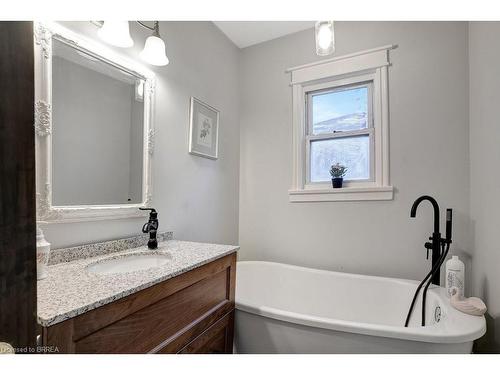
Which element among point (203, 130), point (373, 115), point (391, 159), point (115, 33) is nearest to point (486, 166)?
point (391, 159)

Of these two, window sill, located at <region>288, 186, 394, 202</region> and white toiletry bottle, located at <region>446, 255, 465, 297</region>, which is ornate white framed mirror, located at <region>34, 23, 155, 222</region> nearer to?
window sill, located at <region>288, 186, 394, 202</region>

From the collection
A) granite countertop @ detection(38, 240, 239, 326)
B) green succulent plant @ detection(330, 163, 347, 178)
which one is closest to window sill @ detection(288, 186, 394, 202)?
green succulent plant @ detection(330, 163, 347, 178)

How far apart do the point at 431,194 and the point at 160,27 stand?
2206 millimetres

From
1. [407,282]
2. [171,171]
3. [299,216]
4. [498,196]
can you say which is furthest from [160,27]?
[407,282]

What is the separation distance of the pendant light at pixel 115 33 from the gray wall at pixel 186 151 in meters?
0.09

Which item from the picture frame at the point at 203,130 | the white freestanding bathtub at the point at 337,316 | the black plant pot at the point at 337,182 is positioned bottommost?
the white freestanding bathtub at the point at 337,316

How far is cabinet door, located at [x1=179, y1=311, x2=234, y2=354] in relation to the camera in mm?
1021

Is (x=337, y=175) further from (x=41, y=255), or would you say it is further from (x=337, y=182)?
(x=41, y=255)

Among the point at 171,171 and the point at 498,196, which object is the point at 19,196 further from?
the point at 498,196

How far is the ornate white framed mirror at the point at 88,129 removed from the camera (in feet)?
3.31

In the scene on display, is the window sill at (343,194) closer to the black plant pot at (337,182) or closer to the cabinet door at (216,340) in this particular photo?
the black plant pot at (337,182)

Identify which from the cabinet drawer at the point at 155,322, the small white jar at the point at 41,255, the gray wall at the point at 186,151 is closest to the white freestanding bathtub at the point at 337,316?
the cabinet drawer at the point at 155,322

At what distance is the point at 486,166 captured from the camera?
1.37 metres
